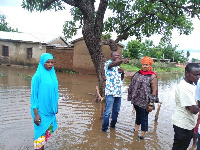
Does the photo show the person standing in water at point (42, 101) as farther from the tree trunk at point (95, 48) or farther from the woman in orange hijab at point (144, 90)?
the tree trunk at point (95, 48)

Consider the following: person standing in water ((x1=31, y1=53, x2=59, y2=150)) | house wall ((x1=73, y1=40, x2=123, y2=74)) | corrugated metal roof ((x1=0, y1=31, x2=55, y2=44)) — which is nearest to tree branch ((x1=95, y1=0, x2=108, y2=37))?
person standing in water ((x1=31, y1=53, x2=59, y2=150))

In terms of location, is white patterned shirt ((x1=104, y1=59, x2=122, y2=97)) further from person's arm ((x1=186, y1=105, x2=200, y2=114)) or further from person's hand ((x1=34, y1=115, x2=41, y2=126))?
person's arm ((x1=186, y1=105, x2=200, y2=114))

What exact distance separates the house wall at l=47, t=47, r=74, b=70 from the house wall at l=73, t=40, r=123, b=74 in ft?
1.40

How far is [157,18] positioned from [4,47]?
59.3 ft

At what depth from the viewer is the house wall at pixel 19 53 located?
20516mm

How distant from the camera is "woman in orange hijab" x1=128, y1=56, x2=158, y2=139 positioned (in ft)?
13.4

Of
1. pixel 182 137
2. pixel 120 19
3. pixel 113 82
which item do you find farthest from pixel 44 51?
pixel 182 137

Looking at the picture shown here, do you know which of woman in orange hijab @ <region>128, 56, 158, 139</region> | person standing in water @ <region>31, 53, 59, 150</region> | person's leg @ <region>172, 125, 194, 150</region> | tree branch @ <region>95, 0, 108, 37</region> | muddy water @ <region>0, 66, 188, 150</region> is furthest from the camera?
tree branch @ <region>95, 0, 108, 37</region>

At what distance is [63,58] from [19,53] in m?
5.62

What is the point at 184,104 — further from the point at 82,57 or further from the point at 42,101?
the point at 82,57

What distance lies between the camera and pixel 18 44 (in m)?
21.1

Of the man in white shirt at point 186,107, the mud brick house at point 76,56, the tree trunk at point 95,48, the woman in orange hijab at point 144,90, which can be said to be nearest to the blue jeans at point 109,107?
the woman in orange hijab at point 144,90

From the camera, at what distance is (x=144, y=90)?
415 centimetres

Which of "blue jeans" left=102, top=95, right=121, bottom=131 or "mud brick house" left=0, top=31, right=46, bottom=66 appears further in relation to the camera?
"mud brick house" left=0, top=31, right=46, bottom=66
